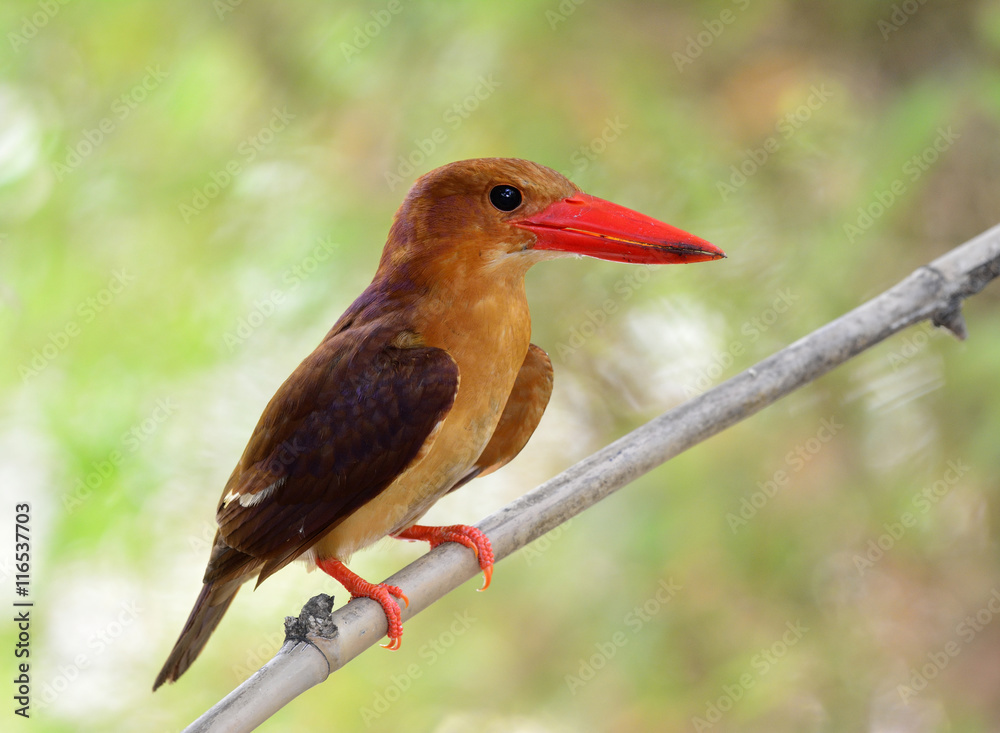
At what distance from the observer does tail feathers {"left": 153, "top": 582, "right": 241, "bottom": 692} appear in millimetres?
1042

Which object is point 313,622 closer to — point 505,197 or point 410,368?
point 410,368

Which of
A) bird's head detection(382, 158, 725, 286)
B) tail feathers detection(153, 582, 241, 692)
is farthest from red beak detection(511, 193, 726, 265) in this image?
tail feathers detection(153, 582, 241, 692)

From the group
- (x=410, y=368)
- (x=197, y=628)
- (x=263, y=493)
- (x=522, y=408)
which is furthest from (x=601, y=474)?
(x=197, y=628)

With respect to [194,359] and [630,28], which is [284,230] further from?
[630,28]

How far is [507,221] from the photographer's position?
39.1 inches

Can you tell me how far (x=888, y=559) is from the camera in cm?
224

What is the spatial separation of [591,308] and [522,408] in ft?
3.49

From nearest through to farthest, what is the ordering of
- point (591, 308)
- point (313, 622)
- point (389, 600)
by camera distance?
1. point (313, 622)
2. point (389, 600)
3. point (591, 308)

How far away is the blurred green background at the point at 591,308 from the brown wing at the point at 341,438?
1086 millimetres

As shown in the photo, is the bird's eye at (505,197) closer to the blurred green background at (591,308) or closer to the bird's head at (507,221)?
the bird's head at (507,221)

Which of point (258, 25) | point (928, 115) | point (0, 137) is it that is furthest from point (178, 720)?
point (928, 115)

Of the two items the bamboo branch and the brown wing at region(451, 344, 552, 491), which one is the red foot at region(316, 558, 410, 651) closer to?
the bamboo branch

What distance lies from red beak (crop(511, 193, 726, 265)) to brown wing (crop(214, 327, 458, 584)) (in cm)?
18

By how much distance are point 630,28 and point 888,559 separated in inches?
56.1
